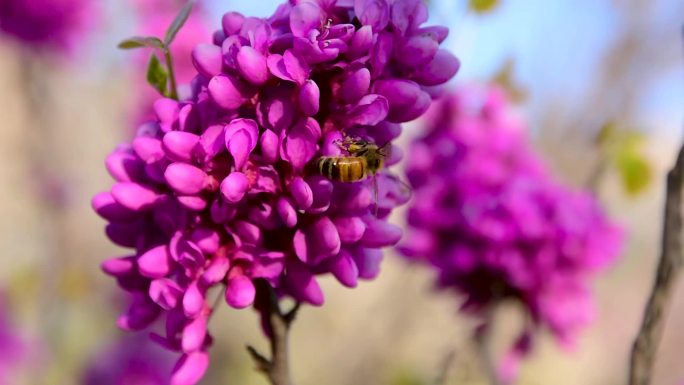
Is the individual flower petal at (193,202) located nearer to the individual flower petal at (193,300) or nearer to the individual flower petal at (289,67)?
the individual flower petal at (193,300)

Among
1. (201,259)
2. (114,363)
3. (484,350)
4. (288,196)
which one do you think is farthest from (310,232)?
(114,363)

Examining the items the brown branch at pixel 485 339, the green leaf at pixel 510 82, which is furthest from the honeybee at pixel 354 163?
the green leaf at pixel 510 82

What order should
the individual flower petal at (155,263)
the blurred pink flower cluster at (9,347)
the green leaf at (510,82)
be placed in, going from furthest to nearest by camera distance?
the blurred pink flower cluster at (9,347) < the green leaf at (510,82) < the individual flower petal at (155,263)


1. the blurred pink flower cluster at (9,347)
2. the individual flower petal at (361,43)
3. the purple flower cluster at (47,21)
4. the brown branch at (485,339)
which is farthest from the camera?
the blurred pink flower cluster at (9,347)

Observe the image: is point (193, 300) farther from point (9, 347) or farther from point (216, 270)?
point (9, 347)

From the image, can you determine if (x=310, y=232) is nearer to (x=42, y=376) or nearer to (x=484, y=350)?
(x=484, y=350)

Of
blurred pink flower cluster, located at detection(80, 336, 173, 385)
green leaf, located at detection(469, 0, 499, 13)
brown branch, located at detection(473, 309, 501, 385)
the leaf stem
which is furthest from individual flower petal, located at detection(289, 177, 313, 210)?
blurred pink flower cluster, located at detection(80, 336, 173, 385)

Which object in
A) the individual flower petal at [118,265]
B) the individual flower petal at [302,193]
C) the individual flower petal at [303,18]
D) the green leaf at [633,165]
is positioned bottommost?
the green leaf at [633,165]

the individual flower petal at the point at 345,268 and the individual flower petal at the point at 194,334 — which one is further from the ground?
the individual flower petal at the point at 345,268

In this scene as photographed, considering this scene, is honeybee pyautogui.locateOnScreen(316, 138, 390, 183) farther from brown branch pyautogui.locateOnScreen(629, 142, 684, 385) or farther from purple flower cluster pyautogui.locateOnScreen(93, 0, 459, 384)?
brown branch pyautogui.locateOnScreen(629, 142, 684, 385)
